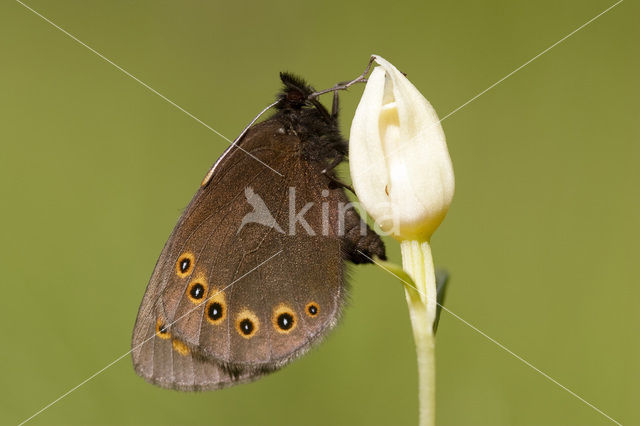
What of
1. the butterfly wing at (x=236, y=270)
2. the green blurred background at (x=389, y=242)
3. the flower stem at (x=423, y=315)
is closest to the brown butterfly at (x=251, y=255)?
the butterfly wing at (x=236, y=270)

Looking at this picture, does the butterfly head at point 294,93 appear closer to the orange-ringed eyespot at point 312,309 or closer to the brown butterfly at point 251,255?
the brown butterfly at point 251,255

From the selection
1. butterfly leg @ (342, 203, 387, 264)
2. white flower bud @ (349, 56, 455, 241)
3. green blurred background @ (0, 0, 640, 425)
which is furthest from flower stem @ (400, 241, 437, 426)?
green blurred background @ (0, 0, 640, 425)

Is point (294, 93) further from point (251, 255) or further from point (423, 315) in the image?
point (423, 315)

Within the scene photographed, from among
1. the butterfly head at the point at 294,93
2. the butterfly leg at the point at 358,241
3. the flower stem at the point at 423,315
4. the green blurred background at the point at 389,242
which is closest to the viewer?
the flower stem at the point at 423,315

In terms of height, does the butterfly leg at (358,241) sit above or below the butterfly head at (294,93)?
below

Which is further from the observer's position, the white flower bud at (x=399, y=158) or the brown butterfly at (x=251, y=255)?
the brown butterfly at (x=251, y=255)

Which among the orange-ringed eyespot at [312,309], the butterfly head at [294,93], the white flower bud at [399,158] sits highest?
the butterfly head at [294,93]

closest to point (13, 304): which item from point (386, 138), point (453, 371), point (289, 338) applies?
point (289, 338)

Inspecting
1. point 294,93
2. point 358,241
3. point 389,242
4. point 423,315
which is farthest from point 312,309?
point 389,242
